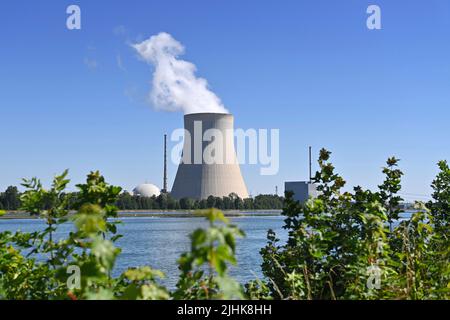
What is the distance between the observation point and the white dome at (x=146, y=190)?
241 ft

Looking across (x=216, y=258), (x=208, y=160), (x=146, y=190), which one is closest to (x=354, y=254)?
(x=216, y=258)

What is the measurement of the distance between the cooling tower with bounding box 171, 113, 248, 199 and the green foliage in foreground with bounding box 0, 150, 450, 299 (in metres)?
36.2

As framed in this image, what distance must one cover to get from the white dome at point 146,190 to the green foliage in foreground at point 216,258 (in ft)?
232

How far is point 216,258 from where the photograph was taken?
1251mm

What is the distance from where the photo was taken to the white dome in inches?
2891

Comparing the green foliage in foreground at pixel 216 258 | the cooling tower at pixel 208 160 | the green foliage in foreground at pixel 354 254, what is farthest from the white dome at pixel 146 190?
the green foliage in foreground at pixel 216 258

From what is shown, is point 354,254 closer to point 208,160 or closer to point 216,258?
point 216,258

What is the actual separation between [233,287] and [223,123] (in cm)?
3858

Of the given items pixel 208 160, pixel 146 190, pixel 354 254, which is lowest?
pixel 354 254

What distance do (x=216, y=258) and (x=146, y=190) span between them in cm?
7311

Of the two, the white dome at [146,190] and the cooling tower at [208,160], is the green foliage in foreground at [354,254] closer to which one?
the cooling tower at [208,160]

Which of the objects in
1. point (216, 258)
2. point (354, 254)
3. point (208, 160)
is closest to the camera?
A: point (216, 258)
